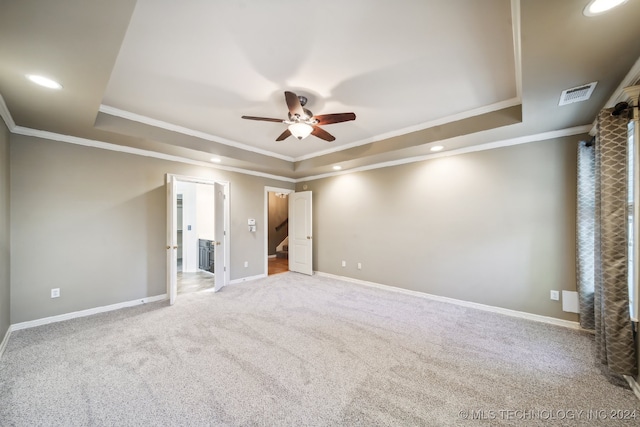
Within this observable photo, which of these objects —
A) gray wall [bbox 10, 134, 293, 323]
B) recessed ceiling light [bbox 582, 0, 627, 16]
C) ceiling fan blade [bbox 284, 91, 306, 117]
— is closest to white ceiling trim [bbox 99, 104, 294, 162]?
gray wall [bbox 10, 134, 293, 323]

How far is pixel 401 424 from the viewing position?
1.60m

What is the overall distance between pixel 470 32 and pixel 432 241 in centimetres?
308

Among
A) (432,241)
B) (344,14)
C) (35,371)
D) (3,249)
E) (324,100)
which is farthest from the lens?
(432,241)

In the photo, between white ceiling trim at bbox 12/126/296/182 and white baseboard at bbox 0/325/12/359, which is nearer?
white baseboard at bbox 0/325/12/359

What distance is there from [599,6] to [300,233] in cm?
545

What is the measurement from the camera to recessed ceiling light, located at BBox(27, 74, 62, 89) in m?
1.96

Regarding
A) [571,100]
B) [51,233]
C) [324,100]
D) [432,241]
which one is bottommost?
[432,241]

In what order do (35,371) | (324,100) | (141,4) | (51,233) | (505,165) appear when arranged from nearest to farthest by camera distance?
(141,4) → (35,371) → (324,100) → (51,233) → (505,165)

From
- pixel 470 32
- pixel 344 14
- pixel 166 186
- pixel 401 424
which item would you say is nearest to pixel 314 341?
pixel 401 424

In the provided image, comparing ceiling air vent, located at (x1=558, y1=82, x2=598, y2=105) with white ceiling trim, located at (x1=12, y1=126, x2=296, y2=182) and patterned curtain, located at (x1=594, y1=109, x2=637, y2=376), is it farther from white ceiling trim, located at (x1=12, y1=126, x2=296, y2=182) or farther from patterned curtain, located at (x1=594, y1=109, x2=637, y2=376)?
white ceiling trim, located at (x1=12, y1=126, x2=296, y2=182)

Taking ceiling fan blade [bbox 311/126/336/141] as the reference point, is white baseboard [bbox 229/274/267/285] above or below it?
below

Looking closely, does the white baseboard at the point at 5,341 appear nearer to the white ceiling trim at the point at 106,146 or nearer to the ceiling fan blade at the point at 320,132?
the white ceiling trim at the point at 106,146

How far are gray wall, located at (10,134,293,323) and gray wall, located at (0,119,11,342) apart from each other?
0.50ft

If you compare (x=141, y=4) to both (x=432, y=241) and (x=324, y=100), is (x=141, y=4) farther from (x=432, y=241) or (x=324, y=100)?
(x=432, y=241)
